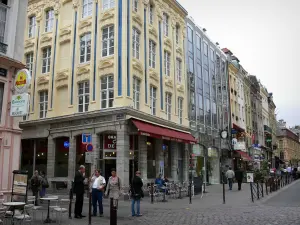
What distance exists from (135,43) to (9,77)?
31.7 ft

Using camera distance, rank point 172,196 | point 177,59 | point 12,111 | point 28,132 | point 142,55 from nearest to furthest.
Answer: point 12,111 < point 172,196 < point 142,55 < point 28,132 < point 177,59

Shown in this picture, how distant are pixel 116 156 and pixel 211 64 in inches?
753

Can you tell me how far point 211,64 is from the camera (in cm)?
3472

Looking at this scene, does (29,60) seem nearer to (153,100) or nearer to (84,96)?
(84,96)

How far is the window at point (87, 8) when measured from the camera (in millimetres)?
22547

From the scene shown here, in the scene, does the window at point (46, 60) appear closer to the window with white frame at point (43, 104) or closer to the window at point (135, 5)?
the window with white frame at point (43, 104)

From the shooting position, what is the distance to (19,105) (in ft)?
42.5

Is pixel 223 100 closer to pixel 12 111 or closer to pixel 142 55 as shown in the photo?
pixel 142 55

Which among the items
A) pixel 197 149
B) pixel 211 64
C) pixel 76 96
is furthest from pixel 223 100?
pixel 76 96

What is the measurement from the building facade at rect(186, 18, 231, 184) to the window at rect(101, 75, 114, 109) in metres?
9.54

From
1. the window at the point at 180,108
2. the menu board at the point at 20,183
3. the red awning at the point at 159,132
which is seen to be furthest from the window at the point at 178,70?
the menu board at the point at 20,183

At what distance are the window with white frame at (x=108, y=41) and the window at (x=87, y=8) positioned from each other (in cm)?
223

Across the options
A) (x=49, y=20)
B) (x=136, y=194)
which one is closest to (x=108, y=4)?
(x=49, y=20)

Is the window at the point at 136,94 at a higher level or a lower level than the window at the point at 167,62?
lower
